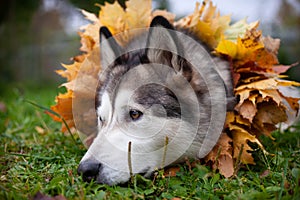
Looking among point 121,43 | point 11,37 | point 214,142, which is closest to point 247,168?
point 214,142

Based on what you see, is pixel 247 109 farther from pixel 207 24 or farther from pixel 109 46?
pixel 109 46

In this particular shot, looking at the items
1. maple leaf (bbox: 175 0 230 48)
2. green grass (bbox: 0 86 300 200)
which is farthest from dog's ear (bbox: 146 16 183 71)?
green grass (bbox: 0 86 300 200)

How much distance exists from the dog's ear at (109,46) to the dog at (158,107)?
0.02m

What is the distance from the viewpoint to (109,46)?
2670mm

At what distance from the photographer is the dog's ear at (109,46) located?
265 centimetres

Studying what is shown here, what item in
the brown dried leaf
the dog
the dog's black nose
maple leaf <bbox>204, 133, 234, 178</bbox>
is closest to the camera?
the dog's black nose

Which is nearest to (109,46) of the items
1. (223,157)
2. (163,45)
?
(163,45)

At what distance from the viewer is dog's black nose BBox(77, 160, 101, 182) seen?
190cm

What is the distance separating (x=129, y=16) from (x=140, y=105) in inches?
49.5

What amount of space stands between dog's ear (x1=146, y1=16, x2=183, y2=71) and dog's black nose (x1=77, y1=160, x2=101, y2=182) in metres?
0.91

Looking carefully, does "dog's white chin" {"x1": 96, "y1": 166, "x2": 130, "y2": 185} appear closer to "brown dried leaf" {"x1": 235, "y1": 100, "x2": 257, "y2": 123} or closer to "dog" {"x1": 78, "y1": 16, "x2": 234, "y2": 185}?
"dog" {"x1": 78, "y1": 16, "x2": 234, "y2": 185}

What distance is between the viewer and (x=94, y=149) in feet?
6.64

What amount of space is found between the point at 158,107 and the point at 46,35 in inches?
425

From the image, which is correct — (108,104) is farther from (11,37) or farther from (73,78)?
(11,37)
